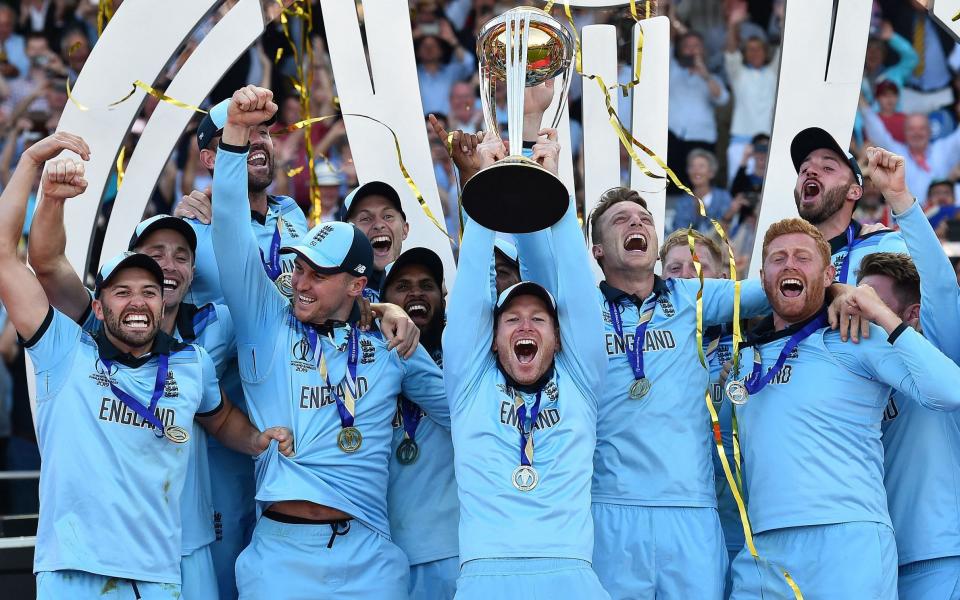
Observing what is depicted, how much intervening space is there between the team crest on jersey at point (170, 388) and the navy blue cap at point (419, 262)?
1.13 meters

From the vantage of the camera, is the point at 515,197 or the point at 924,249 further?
the point at 924,249

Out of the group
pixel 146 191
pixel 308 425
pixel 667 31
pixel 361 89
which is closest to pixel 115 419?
pixel 308 425

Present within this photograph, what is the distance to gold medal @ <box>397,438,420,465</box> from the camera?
16.6 feet

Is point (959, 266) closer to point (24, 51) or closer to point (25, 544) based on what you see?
point (25, 544)

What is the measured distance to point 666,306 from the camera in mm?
5082

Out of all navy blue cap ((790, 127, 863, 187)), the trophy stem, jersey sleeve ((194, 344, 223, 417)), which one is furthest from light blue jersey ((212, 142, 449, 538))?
navy blue cap ((790, 127, 863, 187))

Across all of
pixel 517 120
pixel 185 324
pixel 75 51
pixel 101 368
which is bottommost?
pixel 101 368

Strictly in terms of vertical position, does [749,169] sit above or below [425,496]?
above

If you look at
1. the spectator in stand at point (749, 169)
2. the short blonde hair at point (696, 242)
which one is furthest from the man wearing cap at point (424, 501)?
the spectator in stand at point (749, 169)

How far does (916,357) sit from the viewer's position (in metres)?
4.48

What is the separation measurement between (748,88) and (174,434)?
646 centimetres

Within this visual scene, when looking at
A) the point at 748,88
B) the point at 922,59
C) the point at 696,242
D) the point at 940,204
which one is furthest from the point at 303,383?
the point at 922,59

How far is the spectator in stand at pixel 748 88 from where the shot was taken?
9555 mm

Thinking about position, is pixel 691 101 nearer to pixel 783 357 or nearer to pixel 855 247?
pixel 855 247
